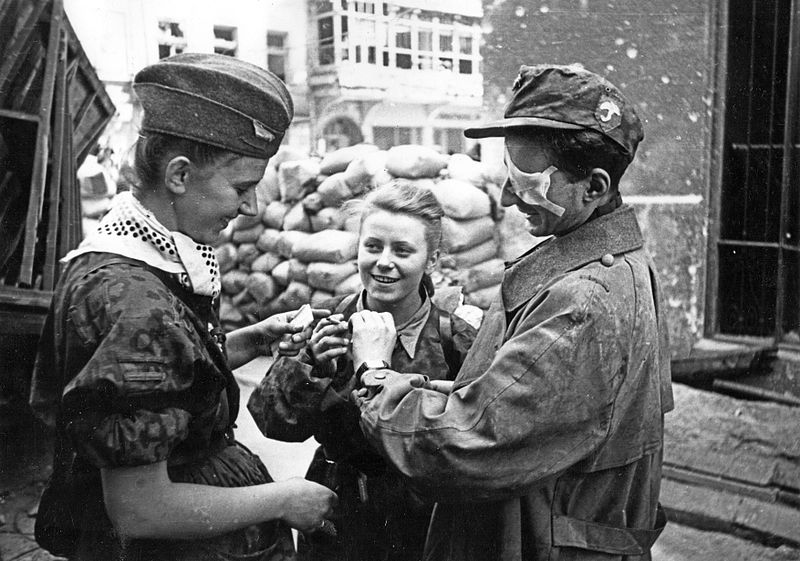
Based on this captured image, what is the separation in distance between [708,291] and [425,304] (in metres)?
2.95

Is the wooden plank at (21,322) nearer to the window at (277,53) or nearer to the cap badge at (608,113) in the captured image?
the window at (277,53)

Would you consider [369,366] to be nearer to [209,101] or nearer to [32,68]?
[209,101]

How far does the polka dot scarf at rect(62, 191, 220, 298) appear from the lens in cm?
166

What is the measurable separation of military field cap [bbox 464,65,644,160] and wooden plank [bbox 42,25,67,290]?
348 centimetres

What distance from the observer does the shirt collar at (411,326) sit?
8.02 feet

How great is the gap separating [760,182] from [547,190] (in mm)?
3441

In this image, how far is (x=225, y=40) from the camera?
17.5 feet

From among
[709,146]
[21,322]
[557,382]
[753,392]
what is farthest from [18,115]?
[753,392]

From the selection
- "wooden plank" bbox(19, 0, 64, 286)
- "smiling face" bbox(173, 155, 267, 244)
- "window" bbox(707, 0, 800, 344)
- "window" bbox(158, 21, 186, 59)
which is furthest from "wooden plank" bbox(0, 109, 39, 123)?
"window" bbox(707, 0, 800, 344)

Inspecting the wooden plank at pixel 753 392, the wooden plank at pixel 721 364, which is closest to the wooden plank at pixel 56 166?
the wooden plank at pixel 721 364

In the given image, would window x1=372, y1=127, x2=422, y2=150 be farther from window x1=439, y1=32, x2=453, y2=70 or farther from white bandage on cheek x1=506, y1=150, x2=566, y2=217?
white bandage on cheek x1=506, y1=150, x2=566, y2=217

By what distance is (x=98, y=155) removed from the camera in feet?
32.0

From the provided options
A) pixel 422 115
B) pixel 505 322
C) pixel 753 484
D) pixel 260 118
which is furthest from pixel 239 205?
pixel 422 115

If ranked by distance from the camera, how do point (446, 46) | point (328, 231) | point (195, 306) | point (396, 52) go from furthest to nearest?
point (328, 231)
point (396, 52)
point (446, 46)
point (195, 306)
